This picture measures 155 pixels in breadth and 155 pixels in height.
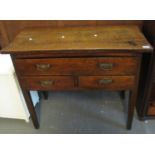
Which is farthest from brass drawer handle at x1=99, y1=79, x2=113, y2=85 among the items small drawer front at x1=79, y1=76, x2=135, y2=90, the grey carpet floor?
the grey carpet floor

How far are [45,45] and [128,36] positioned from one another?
23.8 inches

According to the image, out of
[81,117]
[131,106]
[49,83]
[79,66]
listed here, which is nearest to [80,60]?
[79,66]

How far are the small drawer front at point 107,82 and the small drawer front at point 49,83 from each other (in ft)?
0.31

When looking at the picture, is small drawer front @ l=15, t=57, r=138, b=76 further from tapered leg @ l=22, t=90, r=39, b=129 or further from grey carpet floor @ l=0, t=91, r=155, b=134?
grey carpet floor @ l=0, t=91, r=155, b=134

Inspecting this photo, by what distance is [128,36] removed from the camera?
129cm

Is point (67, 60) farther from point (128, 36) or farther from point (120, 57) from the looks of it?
point (128, 36)

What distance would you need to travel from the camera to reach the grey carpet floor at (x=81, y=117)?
5.17ft

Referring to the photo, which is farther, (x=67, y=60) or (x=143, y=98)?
(x=143, y=98)

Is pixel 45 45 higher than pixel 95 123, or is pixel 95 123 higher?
pixel 45 45

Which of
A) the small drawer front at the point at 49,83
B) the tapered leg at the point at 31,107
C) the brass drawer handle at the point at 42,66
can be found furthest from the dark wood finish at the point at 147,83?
the tapered leg at the point at 31,107

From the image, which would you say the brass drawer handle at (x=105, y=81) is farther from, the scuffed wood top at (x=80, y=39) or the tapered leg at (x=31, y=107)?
the tapered leg at (x=31, y=107)

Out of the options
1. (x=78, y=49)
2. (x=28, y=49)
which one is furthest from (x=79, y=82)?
(x=28, y=49)

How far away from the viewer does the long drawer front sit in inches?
48.7
